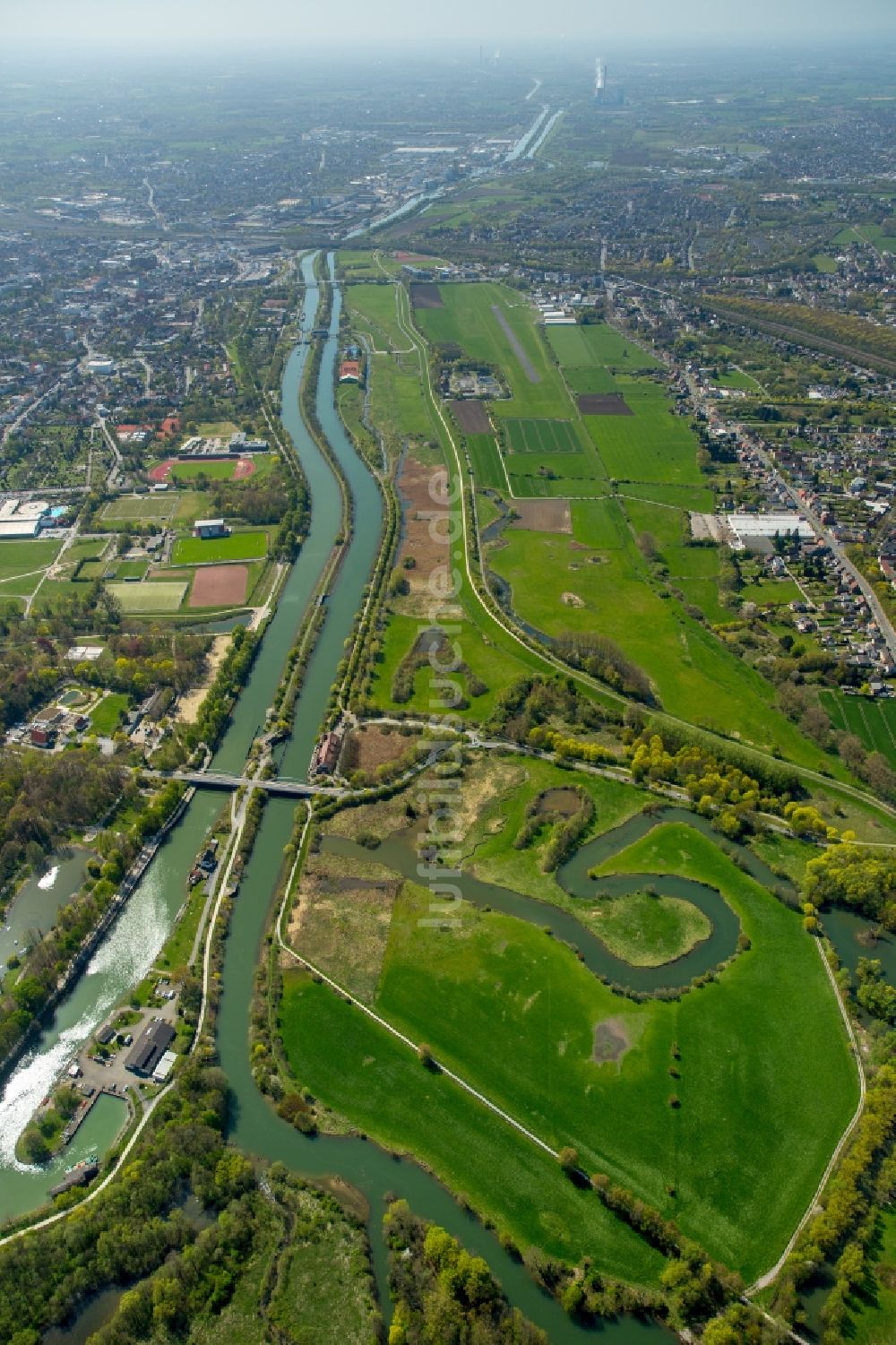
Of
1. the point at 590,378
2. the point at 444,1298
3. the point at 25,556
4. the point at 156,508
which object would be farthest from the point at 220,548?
the point at 444,1298

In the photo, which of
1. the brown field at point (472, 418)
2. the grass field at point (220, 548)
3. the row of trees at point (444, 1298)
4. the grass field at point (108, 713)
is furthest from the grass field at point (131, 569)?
the row of trees at point (444, 1298)

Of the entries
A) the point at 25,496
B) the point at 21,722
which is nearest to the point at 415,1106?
the point at 21,722

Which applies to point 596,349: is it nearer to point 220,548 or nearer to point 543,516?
point 543,516

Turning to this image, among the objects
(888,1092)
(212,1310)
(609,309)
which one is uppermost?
(609,309)

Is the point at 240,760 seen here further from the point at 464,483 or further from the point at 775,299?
the point at 775,299

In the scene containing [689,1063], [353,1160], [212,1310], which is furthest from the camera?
[689,1063]

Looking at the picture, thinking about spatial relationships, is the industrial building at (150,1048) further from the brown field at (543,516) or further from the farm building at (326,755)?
the brown field at (543,516)
